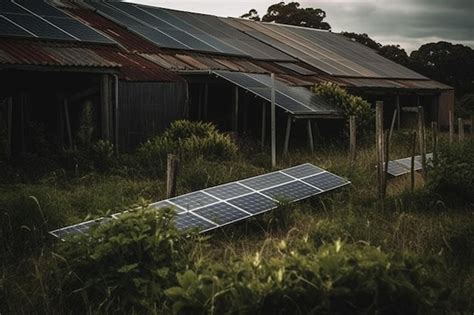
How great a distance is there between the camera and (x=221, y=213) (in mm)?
8180

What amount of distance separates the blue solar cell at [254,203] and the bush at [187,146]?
4109 millimetres

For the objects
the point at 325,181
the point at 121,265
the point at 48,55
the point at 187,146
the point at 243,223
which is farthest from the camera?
the point at 48,55

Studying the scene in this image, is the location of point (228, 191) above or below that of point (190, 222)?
above

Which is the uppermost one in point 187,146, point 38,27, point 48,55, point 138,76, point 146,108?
point 38,27

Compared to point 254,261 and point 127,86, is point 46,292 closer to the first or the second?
point 254,261

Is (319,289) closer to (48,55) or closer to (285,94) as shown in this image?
(48,55)

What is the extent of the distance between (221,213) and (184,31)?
1597cm

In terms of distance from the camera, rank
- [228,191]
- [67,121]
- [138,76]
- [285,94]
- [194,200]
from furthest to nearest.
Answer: [285,94]
[138,76]
[67,121]
[228,191]
[194,200]

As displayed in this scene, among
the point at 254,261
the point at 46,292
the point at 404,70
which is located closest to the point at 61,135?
the point at 46,292

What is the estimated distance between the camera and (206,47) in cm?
2158

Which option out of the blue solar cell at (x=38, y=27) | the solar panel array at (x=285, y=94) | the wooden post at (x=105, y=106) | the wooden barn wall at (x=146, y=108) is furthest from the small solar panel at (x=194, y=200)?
the blue solar cell at (x=38, y=27)

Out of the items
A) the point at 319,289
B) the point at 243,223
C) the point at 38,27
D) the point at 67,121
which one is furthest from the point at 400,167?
the point at 38,27

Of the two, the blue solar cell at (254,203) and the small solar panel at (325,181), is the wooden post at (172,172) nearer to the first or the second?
the blue solar cell at (254,203)

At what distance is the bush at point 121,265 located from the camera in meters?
5.45
